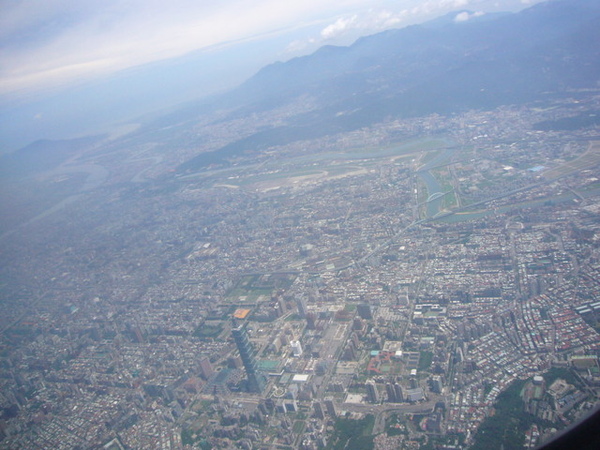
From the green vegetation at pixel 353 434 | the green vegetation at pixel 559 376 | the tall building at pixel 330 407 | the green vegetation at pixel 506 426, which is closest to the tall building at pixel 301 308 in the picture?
the tall building at pixel 330 407

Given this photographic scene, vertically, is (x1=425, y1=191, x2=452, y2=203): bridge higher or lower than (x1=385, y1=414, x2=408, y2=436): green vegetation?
lower

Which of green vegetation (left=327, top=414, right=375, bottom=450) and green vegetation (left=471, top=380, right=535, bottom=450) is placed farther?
green vegetation (left=327, top=414, right=375, bottom=450)

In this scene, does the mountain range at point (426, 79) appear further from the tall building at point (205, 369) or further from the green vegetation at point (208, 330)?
the tall building at point (205, 369)

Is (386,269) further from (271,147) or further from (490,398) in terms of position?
(271,147)

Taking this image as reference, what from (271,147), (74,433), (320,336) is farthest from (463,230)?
(271,147)

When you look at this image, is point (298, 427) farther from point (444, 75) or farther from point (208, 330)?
point (444, 75)

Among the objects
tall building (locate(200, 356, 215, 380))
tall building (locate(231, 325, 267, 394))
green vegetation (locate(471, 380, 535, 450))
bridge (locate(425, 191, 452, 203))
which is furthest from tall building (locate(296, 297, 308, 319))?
bridge (locate(425, 191, 452, 203))

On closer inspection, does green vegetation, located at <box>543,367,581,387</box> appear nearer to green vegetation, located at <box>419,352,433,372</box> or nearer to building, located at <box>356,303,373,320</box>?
green vegetation, located at <box>419,352,433,372</box>
